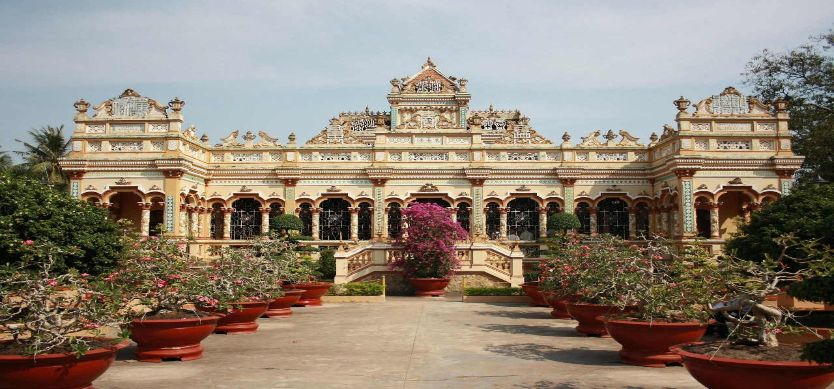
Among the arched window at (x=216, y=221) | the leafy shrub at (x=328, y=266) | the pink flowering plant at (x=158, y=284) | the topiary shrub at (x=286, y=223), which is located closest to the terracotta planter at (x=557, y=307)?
the pink flowering plant at (x=158, y=284)

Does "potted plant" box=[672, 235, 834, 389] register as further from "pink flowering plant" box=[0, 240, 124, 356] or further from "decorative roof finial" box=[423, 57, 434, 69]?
"decorative roof finial" box=[423, 57, 434, 69]

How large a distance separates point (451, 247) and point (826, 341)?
1509 cm

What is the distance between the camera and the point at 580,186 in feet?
81.0

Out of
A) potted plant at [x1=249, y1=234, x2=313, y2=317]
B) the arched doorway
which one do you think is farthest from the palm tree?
potted plant at [x1=249, y1=234, x2=313, y2=317]

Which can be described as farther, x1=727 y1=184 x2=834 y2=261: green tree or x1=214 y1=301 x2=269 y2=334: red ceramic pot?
x1=727 y1=184 x2=834 y2=261: green tree

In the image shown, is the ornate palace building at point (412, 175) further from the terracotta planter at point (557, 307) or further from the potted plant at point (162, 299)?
the potted plant at point (162, 299)

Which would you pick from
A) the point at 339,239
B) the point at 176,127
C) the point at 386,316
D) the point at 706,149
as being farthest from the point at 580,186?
the point at 176,127

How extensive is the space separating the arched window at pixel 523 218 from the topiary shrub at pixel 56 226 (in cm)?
1349

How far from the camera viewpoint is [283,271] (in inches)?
564

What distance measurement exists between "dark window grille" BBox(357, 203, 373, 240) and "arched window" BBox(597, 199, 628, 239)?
837 centimetres

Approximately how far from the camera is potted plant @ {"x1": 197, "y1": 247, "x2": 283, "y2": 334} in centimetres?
1020

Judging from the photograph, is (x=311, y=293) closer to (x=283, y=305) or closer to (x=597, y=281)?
(x=283, y=305)

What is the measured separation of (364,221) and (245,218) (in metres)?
4.41

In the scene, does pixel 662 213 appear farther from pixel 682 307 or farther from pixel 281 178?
pixel 682 307
